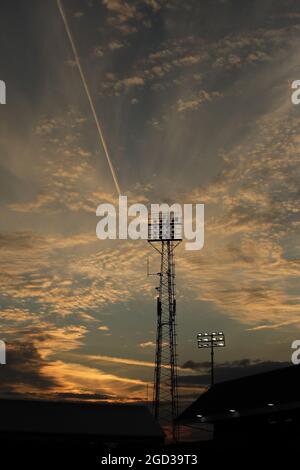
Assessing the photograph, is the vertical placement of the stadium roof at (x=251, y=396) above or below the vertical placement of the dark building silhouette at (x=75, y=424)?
above

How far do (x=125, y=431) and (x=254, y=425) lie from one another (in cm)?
1709

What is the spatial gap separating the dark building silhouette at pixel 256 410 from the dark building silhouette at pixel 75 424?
6251 mm

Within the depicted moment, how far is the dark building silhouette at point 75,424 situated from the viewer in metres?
46.9

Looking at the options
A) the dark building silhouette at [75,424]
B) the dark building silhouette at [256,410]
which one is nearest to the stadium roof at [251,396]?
the dark building silhouette at [256,410]

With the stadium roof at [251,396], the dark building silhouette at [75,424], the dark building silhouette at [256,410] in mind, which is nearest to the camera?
the dark building silhouette at [256,410]

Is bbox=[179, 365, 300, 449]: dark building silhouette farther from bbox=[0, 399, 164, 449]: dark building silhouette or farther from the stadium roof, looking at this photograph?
bbox=[0, 399, 164, 449]: dark building silhouette

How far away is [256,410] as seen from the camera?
117ft

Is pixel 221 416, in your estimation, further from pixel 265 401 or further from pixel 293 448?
pixel 293 448

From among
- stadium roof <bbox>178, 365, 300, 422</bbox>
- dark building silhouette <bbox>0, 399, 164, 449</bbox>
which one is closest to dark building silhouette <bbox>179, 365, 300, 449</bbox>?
stadium roof <bbox>178, 365, 300, 422</bbox>

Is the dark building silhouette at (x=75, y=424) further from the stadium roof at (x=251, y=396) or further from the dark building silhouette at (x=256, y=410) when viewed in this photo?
the dark building silhouette at (x=256, y=410)

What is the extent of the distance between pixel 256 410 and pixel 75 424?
21.3 metres

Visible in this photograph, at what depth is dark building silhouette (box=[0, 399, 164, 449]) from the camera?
154 ft

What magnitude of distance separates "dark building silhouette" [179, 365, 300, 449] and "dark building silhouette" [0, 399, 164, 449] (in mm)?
6251
